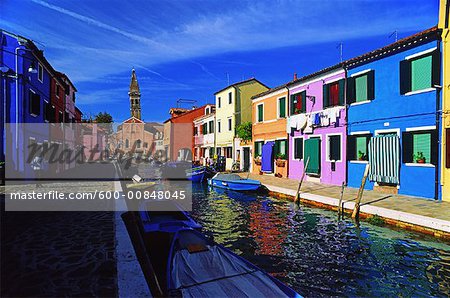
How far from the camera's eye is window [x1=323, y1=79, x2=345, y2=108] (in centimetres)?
1741

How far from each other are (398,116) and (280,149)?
10.3 metres

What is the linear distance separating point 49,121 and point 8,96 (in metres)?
6.36

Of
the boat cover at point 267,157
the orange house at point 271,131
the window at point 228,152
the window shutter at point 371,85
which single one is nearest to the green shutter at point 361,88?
the window shutter at point 371,85

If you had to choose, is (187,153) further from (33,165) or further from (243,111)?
(33,165)

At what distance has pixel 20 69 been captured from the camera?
16.8 m

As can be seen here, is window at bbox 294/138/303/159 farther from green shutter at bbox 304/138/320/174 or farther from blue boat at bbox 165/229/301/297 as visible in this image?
blue boat at bbox 165/229/301/297

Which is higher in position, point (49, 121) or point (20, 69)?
point (20, 69)

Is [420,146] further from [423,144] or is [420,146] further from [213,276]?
[213,276]

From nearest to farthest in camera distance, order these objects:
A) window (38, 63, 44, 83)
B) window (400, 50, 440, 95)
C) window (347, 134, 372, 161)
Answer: window (400, 50, 440, 95) < window (347, 134, 372, 161) < window (38, 63, 44, 83)

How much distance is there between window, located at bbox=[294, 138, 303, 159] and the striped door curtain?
596cm

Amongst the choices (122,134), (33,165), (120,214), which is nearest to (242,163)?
(33,165)

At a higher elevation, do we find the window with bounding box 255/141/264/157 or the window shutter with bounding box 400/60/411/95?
the window shutter with bounding box 400/60/411/95

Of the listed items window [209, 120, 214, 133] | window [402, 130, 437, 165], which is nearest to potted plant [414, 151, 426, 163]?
window [402, 130, 437, 165]

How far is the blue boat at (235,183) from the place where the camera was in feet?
60.2
